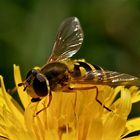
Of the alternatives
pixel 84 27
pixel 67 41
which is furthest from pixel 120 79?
pixel 84 27

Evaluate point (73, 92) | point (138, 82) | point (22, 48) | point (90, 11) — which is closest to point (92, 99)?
point (73, 92)

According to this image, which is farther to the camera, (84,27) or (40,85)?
(84,27)

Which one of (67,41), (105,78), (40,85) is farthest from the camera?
(67,41)

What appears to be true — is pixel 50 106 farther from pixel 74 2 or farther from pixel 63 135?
pixel 74 2

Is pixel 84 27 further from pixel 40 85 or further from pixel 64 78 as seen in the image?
pixel 40 85

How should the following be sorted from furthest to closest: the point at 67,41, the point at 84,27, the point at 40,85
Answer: the point at 84,27 < the point at 67,41 < the point at 40,85

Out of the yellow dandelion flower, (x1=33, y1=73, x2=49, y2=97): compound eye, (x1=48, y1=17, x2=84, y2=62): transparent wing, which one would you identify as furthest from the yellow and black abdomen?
(x1=48, y1=17, x2=84, y2=62): transparent wing

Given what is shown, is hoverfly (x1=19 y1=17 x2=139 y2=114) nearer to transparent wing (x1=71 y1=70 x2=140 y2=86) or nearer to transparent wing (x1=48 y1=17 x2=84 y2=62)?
transparent wing (x1=71 y1=70 x2=140 y2=86)
